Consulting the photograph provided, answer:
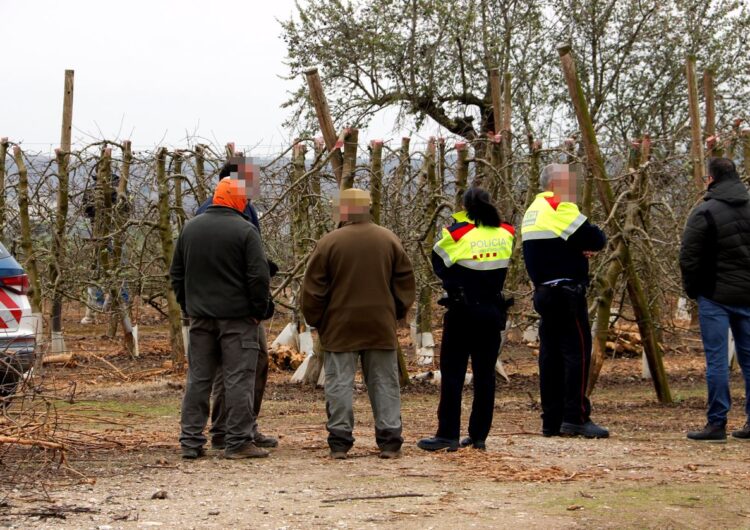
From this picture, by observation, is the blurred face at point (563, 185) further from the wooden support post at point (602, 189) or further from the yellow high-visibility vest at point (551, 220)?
the wooden support post at point (602, 189)

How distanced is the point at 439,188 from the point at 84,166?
4.88 metres

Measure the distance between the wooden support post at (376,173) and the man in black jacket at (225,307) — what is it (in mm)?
4487

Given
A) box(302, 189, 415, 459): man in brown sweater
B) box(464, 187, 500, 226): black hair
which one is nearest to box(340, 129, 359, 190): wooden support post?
box(464, 187, 500, 226): black hair

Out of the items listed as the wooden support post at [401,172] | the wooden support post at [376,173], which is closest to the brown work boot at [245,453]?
the wooden support post at [376,173]

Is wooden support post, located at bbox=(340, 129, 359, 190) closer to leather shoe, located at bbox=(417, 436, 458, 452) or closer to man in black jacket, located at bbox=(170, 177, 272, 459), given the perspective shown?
man in black jacket, located at bbox=(170, 177, 272, 459)

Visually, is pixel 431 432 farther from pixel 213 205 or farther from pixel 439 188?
pixel 439 188

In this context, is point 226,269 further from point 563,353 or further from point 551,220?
point 563,353

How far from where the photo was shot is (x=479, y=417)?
8.47 metres

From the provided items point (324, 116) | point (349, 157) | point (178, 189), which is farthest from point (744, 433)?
point (178, 189)

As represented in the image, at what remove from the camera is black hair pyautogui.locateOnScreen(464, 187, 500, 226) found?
844cm

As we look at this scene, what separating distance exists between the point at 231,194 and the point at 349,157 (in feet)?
12.6

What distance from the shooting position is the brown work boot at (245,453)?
8.02 m

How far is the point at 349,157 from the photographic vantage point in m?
11.8

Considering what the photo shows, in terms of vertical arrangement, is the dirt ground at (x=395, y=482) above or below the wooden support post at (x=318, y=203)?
below
